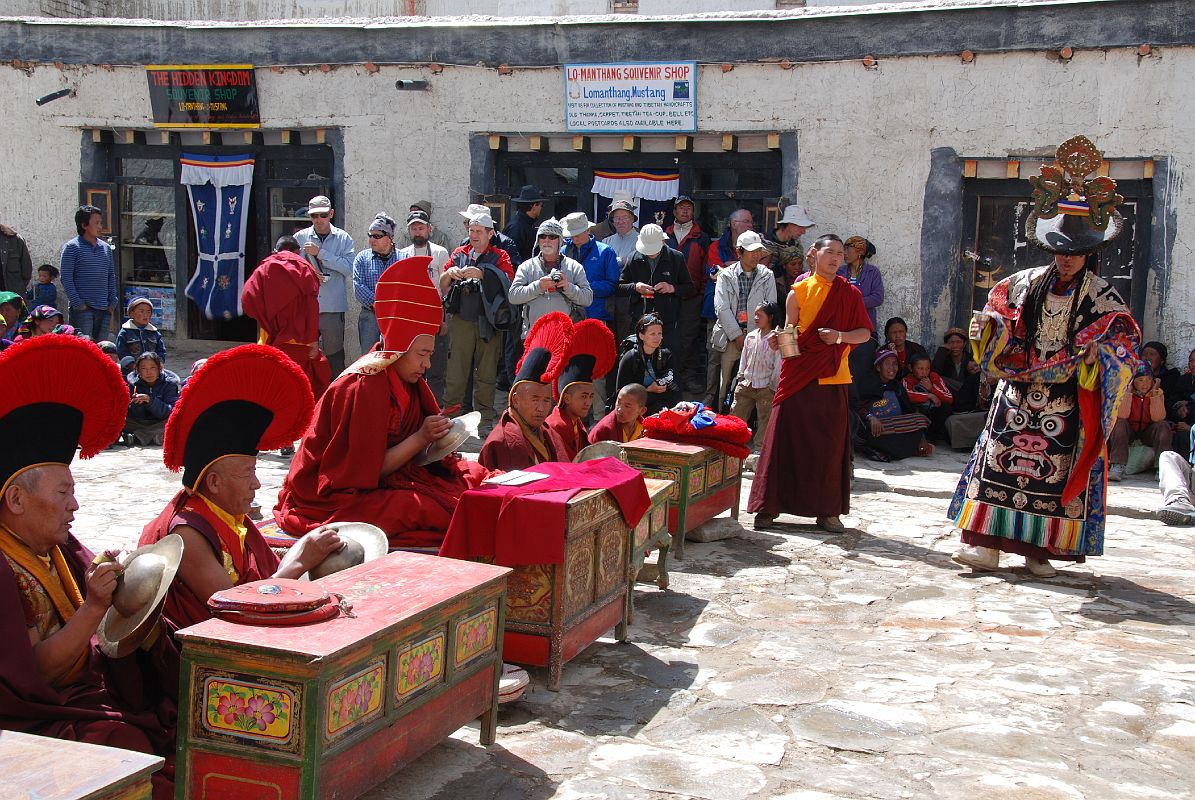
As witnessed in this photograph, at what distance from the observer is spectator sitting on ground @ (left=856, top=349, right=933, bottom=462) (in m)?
10.6

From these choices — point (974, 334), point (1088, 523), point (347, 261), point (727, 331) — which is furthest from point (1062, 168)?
point (347, 261)

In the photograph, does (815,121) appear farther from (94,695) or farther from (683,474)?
(94,695)

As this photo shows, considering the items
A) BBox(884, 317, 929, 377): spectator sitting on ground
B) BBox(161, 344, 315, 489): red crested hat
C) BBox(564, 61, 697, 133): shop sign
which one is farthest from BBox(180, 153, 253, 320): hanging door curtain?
BBox(161, 344, 315, 489): red crested hat

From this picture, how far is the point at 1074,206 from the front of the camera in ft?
23.0

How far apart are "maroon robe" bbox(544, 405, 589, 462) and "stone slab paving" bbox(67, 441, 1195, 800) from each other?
2.96 ft

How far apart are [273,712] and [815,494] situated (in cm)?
526

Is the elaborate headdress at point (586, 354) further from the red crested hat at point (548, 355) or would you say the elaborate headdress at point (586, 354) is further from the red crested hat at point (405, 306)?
the red crested hat at point (405, 306)

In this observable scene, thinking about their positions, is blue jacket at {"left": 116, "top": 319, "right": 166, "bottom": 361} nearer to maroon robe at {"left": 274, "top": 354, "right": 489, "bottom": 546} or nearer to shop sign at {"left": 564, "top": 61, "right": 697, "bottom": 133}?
shop sign at {"left": 564, "top": 61, "right": 697, "bottom": 133}

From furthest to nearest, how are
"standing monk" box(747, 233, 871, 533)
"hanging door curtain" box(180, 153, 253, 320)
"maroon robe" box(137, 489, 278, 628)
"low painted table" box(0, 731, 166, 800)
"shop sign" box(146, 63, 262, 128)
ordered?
"hanging door curtain" box(180, 153, 253, 320) < "shop sign" box(146, 63, 262, 128) < "standing monk" box(747, 233, 871, 533) < "maroon robe" box(137, 489, 278, 628) < "low painted table" box(0, 731, 166, 800)

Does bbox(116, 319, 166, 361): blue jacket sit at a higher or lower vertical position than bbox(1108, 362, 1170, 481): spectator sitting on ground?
higher

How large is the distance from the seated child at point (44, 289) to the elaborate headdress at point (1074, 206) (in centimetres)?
1051

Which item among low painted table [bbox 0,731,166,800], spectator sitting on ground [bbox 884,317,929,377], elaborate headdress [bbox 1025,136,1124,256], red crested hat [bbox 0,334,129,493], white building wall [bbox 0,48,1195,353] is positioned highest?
white building wall [bbox 0,48,1195,353]

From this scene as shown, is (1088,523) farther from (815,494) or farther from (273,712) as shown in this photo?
(273,712)

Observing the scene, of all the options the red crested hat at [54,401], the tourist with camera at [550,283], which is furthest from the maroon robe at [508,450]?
the tourist with camera at [550,283]
